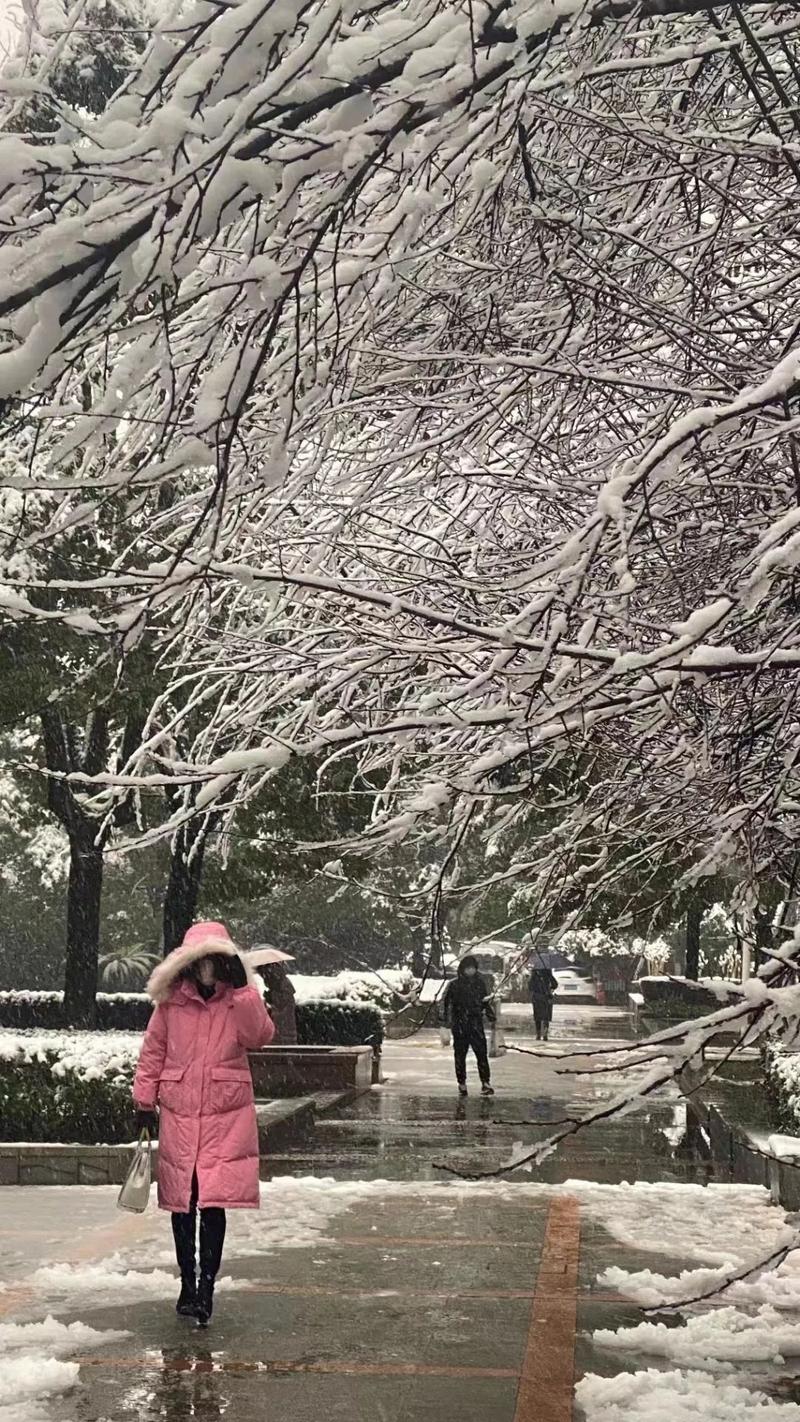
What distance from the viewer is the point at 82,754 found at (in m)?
24.2

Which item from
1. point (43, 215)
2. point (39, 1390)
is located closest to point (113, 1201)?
point (39, 1390)

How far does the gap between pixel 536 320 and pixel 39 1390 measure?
4.33m

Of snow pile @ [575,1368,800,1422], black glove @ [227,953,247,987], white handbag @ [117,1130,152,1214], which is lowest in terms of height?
snow pile @ [575,1368,800,1422]

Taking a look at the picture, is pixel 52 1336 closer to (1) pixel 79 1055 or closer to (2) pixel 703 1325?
(2) pixel 703 1325

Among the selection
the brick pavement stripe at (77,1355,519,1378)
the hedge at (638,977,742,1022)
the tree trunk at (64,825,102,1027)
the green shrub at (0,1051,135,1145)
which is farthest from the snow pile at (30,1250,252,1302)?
the hedge at (638,977,742,1022)

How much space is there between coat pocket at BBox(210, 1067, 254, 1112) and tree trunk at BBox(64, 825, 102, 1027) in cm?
1402

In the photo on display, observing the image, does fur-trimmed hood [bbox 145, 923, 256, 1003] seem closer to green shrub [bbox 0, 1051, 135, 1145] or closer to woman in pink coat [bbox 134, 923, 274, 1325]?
woman in pink coat [bbox 134, 923, 274, 1325]

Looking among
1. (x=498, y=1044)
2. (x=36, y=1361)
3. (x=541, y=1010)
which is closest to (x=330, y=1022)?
(x=541, y=1010)

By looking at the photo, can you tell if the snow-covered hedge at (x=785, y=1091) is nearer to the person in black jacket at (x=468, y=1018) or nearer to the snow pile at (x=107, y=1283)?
the person in black jacket at (x=468, y=1018)

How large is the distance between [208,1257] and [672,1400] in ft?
7.25

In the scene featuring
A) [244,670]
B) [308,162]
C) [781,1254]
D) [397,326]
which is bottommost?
[781,1254]

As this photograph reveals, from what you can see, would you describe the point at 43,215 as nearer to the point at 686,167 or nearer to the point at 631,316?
the point at 631,316

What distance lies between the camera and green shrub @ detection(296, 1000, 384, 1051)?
23672 mm

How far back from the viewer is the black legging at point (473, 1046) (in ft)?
65.7
